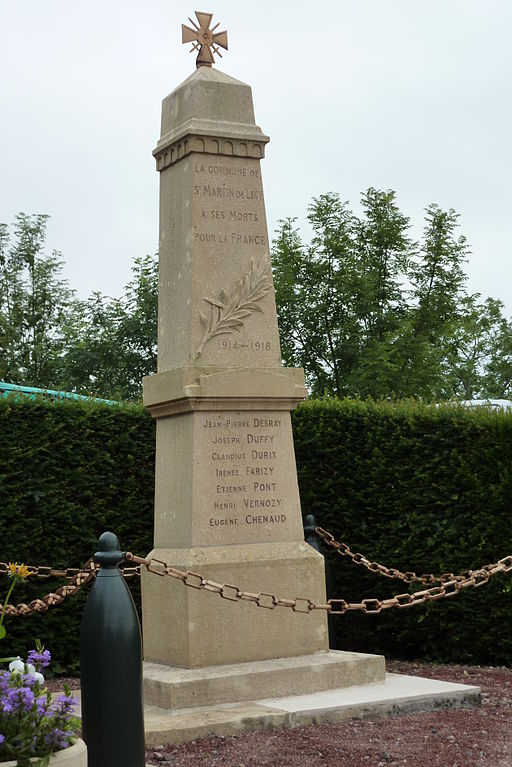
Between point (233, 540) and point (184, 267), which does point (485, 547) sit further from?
point (184, 267)

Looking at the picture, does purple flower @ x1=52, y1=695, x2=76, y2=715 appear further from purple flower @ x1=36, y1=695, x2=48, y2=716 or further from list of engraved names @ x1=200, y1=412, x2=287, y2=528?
list of engraved names @ x1=200, y1=412, x2=287, y2=528

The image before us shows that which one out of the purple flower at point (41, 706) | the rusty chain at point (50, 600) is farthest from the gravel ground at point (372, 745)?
the purple flower at point (41, 706)

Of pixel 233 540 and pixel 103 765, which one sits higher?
pixel 233 540

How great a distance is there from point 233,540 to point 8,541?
2435 millimetres

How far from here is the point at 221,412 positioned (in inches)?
307

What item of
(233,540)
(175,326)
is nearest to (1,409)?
(175,326)

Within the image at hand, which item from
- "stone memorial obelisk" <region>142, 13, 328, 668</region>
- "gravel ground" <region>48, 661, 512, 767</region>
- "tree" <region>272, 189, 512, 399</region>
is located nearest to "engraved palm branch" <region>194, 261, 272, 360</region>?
"stone memorial obelisk" <region>142, 13, 328, 668</region>

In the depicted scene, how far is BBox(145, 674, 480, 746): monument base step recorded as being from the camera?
6254mm

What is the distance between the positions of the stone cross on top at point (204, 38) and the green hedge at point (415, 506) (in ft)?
11.6

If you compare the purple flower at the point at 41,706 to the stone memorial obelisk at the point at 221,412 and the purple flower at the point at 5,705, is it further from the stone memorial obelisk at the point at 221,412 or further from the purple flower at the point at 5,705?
the stone memorial obelisk at the point at 221,412

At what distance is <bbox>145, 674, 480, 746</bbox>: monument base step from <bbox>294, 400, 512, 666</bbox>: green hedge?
2.42 meters

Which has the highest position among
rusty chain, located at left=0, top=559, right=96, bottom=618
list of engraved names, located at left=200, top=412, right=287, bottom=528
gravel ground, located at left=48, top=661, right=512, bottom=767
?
list of engraved names, located at left=200, top=412, right=287, bottom=528

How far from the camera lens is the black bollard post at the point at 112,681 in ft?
15.4

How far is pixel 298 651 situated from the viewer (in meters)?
7.73
